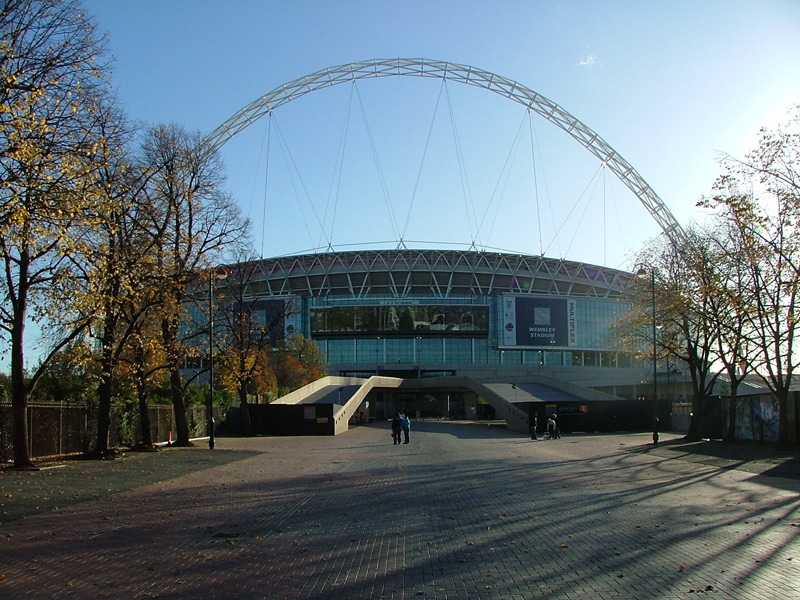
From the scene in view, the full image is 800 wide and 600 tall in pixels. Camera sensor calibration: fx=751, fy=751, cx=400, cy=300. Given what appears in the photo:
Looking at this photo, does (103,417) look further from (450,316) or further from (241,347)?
(450,316)

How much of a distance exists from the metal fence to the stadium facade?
241 ft

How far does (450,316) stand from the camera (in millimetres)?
117438

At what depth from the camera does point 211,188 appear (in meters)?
35.0

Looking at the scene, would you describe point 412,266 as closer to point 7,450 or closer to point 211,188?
point 211,188

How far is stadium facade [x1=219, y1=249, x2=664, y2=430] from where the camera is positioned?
113625 mm

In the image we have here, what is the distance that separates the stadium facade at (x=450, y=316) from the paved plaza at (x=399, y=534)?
88.2 meters

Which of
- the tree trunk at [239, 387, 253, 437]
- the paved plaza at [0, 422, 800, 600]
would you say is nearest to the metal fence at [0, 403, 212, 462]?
the paved plaza at [0, 422, 800, 600]

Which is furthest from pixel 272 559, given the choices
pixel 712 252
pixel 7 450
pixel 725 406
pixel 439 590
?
pixel 725 406

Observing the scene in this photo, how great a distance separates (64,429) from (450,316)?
90.8 meters

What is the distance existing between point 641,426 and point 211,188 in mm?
41195

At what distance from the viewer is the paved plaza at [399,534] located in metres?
8.63

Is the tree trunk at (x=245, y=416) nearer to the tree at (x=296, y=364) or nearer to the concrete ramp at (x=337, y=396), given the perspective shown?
the concrete ramp at (x=337, y=396)

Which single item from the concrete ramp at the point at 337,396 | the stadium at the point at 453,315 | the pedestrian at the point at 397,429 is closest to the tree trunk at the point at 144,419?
the pedestrian at the point at 397,429

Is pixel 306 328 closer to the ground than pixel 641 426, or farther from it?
farther from it
